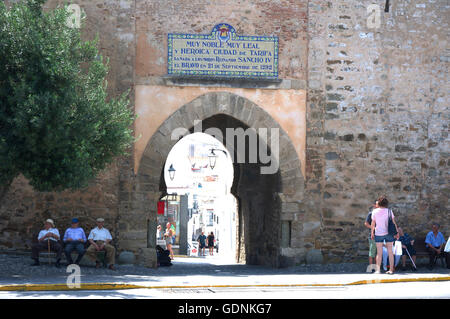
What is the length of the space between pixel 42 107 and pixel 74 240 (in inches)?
120

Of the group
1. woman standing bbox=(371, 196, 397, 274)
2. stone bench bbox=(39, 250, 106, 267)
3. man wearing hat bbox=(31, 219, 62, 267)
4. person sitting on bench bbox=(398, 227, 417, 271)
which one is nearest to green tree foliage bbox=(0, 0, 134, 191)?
man wearing hat bbox=(31, 219, 62, 267)

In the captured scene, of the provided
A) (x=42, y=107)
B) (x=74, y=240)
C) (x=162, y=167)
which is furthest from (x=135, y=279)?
(x=162, y=167)

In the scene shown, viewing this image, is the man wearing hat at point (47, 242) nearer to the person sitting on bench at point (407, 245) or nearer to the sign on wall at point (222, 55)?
the sign on wall at point (222, 55)

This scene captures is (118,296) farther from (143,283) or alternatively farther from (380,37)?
(380,37)

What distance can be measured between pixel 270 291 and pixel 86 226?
5135mm

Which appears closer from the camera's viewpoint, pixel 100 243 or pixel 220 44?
pixel 100 243

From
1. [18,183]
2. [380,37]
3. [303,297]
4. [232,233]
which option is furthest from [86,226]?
[232,233]

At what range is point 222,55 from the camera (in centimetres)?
1318

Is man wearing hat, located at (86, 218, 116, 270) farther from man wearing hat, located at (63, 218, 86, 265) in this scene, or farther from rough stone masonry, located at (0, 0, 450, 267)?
rough stone masonry, located at (0, 0, 450, 267)

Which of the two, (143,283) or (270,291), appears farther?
(143,283)

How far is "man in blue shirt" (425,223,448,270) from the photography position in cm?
1289

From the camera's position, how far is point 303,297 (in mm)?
7703
